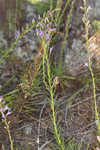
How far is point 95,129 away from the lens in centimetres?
139

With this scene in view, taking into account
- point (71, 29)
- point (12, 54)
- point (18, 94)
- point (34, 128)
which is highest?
point (71, 29)

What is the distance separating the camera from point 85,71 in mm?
1659

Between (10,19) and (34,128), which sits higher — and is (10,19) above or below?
above

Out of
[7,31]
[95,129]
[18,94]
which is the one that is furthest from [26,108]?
[7,31]

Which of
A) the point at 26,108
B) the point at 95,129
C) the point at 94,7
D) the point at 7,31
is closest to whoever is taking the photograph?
the point at 95,129

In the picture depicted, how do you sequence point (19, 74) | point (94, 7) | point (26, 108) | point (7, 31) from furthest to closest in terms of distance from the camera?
point (7, 31) < point (94, 7) < point (19, 74) < point (26, 108)

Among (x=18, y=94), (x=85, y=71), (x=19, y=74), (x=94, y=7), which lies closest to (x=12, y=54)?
(x=19, y=74)

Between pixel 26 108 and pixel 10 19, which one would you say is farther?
pixel 10 19

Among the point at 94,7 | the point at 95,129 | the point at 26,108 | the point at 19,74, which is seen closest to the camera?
the point at 95,129

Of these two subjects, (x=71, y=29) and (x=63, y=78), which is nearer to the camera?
(x=63, y=78)

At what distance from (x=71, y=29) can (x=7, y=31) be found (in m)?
0.57

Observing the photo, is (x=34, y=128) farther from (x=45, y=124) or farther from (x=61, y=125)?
(x=61, y=125)

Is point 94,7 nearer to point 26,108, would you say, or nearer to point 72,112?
point 72,112

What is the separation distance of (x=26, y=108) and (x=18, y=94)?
128 mm
